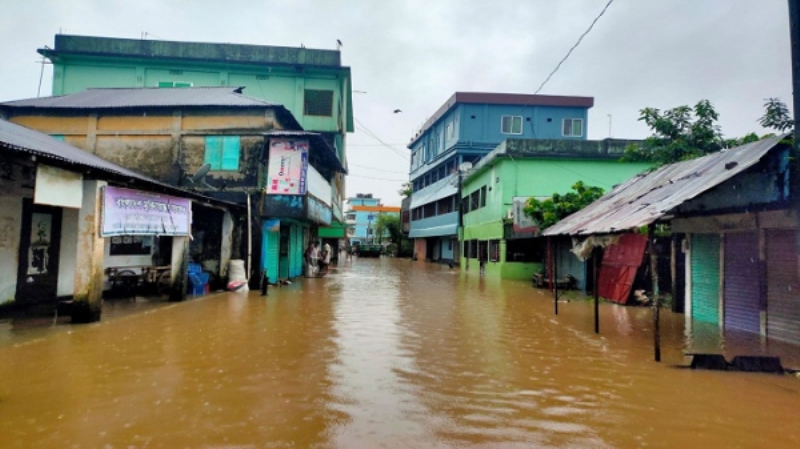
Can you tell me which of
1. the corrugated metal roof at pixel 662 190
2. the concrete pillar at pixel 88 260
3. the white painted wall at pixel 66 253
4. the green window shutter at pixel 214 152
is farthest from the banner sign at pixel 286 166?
the corrugated metal roof at pixel 662 190

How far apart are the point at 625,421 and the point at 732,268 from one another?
7459mm

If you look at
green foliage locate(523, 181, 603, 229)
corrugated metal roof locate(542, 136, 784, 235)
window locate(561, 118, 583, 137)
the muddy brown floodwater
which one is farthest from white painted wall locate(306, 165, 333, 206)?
window locate(561, 118, 583, 137)

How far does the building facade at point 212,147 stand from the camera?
56.8ft

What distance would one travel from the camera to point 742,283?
995 centimetres

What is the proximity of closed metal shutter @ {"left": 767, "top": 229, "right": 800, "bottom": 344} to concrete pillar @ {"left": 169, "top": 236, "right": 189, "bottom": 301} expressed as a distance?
1427 cm

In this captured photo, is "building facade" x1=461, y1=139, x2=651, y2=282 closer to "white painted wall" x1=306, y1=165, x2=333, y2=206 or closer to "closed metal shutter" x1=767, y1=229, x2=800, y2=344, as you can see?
"white painted wall" x1=306, y1=165, x2=333, y2=206

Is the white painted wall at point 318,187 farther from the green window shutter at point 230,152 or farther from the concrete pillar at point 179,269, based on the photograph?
the concrete pillar at point 179,269

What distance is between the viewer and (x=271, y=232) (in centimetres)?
1841

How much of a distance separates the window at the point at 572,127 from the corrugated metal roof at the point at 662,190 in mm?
24361

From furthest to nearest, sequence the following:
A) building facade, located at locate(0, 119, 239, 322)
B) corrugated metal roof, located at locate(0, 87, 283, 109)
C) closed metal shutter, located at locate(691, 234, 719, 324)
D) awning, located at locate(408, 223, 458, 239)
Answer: awning, located at locate(408, 223, 458, 239) < corrugated metal roof, located at locate(0, 87, 283, 109) < closed metal shutter, located at locate(691, 234, 719, 324) < building facade, located at locate(0, 119, 239, 322)

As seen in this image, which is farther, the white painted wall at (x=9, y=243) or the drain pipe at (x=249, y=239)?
the drain pipe at (x=249, y=239)

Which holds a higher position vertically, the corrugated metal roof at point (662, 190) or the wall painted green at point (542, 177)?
the wall painted green at point (542, 177)

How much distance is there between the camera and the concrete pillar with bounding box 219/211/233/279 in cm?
1722

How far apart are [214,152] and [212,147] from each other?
21 centimetres
